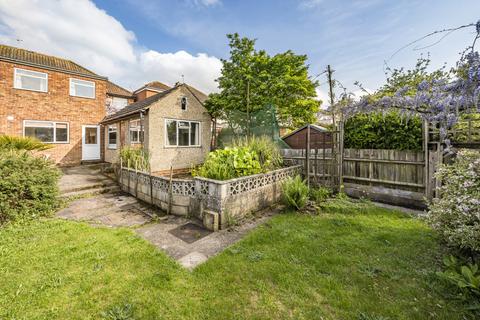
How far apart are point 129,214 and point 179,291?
3403 millimetres

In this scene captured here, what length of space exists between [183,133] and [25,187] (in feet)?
22.2

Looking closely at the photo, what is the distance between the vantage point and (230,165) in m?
5.01

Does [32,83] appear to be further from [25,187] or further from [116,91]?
[25,187]

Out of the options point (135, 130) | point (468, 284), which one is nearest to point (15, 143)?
point (135, 130)

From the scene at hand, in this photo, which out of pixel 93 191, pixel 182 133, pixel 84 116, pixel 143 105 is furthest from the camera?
pixel 84 116

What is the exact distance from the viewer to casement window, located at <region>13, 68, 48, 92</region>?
32.5ft

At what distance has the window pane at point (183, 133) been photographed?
10570mm

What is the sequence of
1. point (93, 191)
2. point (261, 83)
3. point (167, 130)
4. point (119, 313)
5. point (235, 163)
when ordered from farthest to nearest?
point (261, 83), point (167, 130), point (93, 191), point (235, 163), point (119, 313)

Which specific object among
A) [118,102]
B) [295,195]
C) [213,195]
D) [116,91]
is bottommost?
[295,195]

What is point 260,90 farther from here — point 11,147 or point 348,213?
point 11,147

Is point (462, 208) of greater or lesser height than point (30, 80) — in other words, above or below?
below

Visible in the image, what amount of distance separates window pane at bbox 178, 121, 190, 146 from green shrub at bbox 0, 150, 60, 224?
5743 millimetres

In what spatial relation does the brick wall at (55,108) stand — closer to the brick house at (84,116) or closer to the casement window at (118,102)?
the brick house at (84,116)

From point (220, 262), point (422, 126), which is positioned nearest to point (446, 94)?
point (422, 126)
